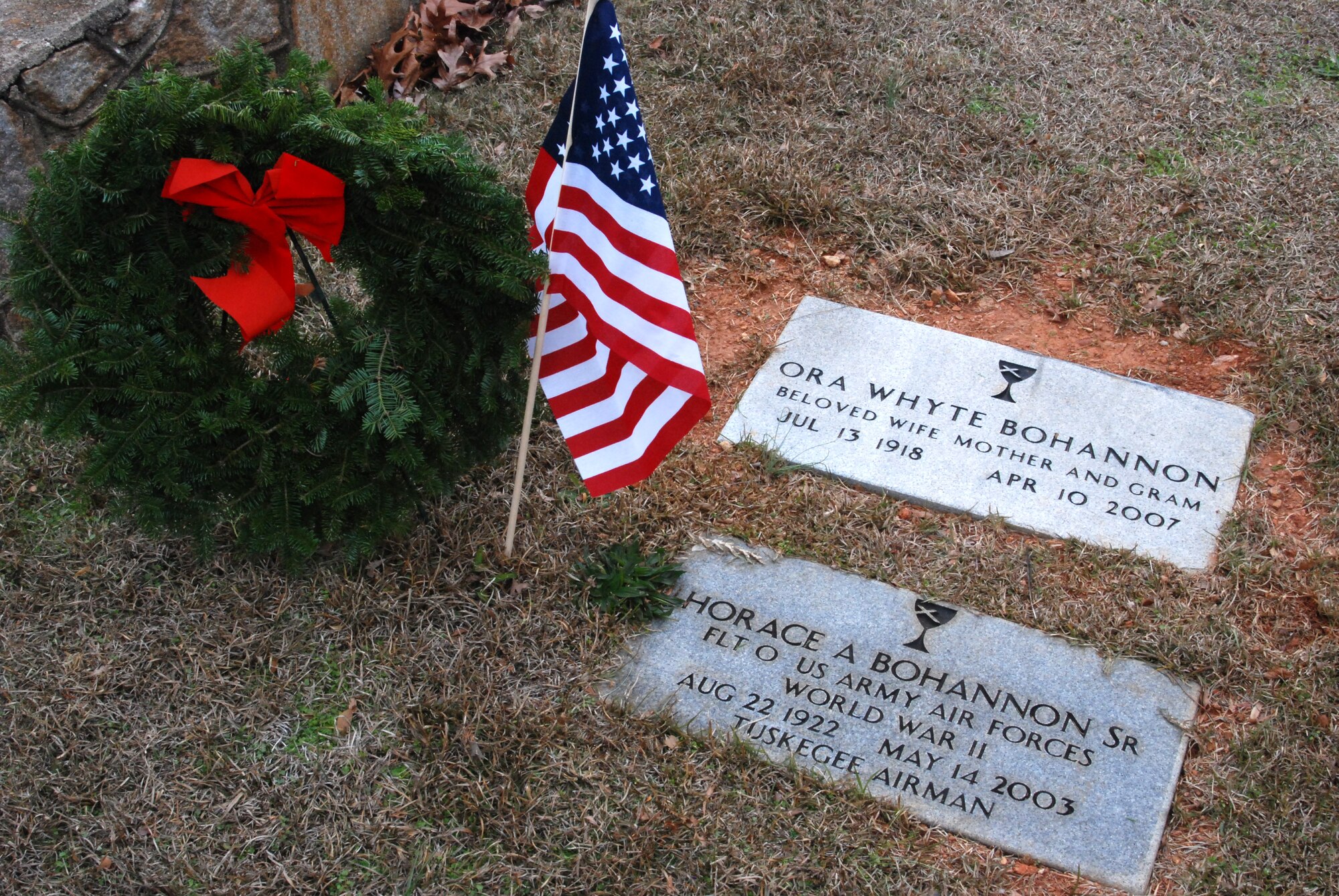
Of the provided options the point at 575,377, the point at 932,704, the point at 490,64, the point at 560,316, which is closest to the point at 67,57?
the point at 490,64

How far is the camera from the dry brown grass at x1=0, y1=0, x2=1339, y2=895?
250 cm

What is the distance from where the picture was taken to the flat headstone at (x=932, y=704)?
2529 mm

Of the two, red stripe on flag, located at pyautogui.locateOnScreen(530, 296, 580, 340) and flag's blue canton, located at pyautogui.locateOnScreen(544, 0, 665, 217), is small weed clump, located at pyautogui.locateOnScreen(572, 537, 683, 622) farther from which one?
flag's blue canton, located at pyautogui.locateOnScreen(544, 0, 665, 217)

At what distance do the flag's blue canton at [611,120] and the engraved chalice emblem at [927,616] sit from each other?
1.26 metres

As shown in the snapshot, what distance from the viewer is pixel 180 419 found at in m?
2.59

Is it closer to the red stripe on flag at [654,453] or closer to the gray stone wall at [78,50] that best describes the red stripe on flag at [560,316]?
the red stripe on flag at [654,453]

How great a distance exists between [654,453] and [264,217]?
1.05m

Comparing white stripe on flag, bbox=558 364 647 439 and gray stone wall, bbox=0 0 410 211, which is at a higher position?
gray stone wall, bbox=0 0 410 211

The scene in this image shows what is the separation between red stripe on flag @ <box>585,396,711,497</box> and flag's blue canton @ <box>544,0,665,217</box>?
0.45 meters

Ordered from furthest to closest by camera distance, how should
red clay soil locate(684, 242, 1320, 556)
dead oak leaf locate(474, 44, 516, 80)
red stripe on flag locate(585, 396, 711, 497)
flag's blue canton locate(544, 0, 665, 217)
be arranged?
dead oak leaf locate(474, 44, 516, 80) → red clay soil locate(684, 242, 1320, 556) → red stripe on flag locate(585, 396, 711, 497) → flag's blue canton locate(544, 0, 665, 217)

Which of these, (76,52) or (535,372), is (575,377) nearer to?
(535,372)

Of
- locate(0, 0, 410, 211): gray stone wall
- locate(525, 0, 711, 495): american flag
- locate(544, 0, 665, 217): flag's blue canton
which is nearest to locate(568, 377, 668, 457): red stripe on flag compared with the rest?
locate(525, 0, 711, 495): american flag

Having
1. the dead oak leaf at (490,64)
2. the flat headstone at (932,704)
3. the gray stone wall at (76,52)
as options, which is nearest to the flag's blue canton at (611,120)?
the flat headstone at (932,704)

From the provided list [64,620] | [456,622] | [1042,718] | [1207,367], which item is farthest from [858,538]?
[64,620]
